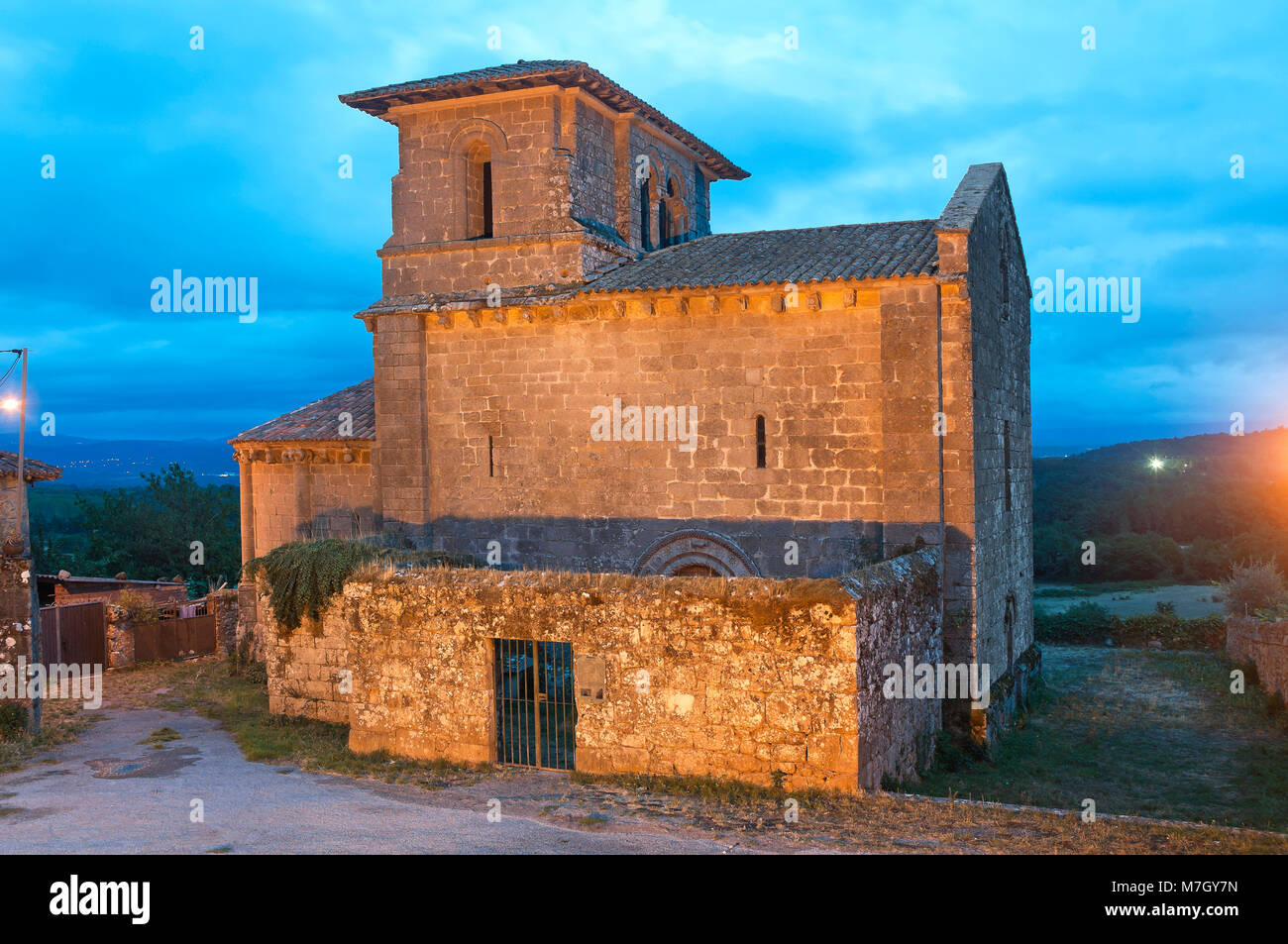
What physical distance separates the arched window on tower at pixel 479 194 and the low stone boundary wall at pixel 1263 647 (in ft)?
51.0

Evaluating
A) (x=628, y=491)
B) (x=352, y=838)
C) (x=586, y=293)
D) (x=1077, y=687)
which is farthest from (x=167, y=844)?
(x=1077, y=687)

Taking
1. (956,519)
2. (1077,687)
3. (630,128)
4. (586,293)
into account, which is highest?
(630,128)

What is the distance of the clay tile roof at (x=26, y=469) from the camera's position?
42.9 feet

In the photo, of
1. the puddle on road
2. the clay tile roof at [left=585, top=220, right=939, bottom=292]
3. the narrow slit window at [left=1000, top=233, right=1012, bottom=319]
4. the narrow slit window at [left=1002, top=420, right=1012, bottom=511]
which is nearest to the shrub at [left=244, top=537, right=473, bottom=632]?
the puddle on road

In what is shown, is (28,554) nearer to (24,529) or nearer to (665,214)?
(24,529)

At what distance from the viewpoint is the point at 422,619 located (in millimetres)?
10695

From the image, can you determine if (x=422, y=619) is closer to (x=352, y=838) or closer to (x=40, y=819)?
(x=352, y=838)

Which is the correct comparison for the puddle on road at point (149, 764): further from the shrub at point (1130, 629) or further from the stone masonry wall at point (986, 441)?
the shrub at point (1130, 629)

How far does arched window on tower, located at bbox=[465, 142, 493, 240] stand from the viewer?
1767 centimetres

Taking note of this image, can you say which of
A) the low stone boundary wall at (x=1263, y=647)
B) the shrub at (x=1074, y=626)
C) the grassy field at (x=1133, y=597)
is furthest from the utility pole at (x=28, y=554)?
the grassy field at (x=1133, y=597)

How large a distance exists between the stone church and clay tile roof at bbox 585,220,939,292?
0.23 ft

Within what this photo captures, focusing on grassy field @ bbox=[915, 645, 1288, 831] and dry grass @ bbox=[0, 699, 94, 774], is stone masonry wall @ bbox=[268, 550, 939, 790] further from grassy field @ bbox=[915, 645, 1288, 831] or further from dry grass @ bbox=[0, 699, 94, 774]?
dry grass @ bbox=[0, 699, 94, 774]

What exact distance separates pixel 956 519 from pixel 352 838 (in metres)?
9.06

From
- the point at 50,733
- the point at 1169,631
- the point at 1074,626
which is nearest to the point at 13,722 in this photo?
the point at 50,733
